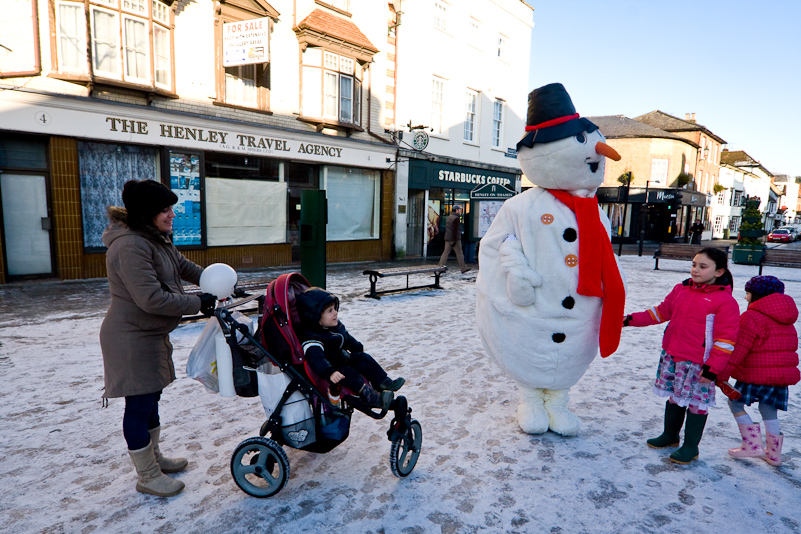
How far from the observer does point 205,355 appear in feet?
9.05

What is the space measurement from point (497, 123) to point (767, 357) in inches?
687

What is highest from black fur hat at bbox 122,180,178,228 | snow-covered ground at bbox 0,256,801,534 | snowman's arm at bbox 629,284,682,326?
black fur hat at bbox 122,180,178,228

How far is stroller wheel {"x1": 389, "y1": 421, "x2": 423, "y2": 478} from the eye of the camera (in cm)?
291

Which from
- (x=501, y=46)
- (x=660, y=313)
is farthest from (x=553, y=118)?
(x=501, y=46)

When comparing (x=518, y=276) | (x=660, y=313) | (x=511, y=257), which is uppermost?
(x=511, y=257)

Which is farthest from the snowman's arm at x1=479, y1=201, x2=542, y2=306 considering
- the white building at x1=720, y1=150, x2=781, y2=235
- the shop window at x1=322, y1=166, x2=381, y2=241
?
the white building at x1=720, y1=150, x2=781, y2=235

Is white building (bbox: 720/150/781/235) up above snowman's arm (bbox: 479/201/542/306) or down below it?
above

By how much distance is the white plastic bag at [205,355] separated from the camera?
2736 millimetres

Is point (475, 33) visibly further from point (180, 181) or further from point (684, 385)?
point (684, 385)

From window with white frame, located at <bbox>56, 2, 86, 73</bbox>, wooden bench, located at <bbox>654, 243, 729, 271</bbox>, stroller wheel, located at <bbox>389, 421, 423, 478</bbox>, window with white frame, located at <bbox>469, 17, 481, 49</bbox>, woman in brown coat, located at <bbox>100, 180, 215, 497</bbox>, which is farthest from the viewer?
window with white frame, located at <bbox>469, 17, 481, 49</bbox>

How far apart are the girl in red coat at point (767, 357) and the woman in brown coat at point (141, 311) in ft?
11.4

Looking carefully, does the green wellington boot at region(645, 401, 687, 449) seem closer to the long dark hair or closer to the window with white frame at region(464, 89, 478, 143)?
the long dark hair

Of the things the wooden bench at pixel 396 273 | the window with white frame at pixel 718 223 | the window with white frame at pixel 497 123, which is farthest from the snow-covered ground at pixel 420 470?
the window with white frame at pixel 718 223

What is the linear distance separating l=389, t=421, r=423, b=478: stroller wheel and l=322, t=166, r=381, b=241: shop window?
10.9 m
